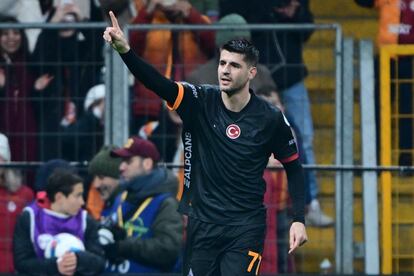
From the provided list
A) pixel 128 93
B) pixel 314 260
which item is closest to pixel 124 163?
pixel 128 93

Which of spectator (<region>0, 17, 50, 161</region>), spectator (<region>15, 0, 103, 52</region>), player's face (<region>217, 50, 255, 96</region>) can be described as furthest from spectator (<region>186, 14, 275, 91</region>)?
player's face (<region>217, 50, 255, 96</region>)

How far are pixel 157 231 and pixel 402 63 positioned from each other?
2.67 meters

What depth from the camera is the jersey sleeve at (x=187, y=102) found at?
897 cm

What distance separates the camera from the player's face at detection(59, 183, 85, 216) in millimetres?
11016

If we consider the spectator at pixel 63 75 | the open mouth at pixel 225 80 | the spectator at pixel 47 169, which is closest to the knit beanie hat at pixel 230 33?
the spectator at pixel 63 75

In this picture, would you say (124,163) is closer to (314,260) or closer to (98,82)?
(98,82)

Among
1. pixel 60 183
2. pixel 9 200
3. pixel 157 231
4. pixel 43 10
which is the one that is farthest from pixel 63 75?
pixel 157 231

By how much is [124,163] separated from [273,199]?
1.33m

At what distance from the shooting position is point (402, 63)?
1227 cm

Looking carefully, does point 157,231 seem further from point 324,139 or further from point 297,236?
point 297,236

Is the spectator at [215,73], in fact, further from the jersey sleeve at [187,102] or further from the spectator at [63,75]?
the jersey sleeve at [187,102]

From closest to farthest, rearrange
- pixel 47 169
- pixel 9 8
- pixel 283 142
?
1. pixel 283 142
2. pixel 47 169
3. pixel 9 8

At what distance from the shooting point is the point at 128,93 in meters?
12.2

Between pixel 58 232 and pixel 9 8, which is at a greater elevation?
pixel 9 8
